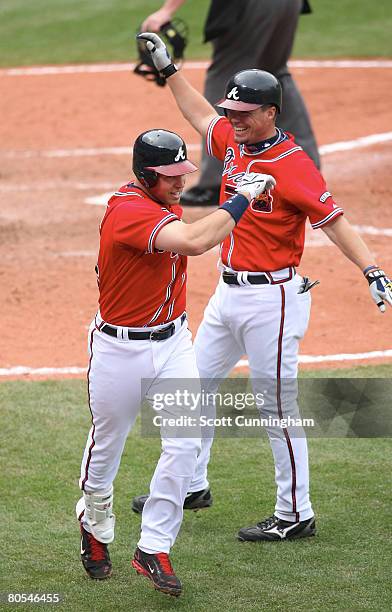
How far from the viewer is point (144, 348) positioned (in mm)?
4785

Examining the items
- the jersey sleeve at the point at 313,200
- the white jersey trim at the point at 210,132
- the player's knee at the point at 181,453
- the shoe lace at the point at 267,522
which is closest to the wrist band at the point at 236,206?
the jersey sleeve at the point at 313,200

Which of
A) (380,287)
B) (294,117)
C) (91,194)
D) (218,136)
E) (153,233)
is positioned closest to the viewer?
(153,233)

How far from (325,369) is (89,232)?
319 centimetres

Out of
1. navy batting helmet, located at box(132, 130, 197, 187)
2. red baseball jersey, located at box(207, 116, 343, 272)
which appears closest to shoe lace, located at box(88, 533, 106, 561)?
red baseball jersey, located at box(207, 116, 343, 272)

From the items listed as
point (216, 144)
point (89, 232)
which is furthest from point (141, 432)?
point (89, 232)

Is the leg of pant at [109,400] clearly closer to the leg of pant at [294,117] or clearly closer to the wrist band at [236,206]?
the wrist band at [236,206]

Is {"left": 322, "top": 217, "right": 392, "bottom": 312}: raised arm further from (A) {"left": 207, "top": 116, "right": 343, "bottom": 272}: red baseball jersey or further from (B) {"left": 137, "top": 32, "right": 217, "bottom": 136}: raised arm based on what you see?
(B) {"left": 137, "top": 32, "right": 217, "bottom": 136}: raised arm

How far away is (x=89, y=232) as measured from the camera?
970 cm

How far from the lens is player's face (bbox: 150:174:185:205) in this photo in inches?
187

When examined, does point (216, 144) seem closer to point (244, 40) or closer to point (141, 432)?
point (141, 432)

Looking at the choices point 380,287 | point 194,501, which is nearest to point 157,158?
point 380,287

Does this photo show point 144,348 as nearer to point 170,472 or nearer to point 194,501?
point 170,472

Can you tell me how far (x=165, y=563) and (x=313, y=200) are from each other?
166 cm

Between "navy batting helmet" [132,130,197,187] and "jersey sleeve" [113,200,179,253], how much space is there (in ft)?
0.43
